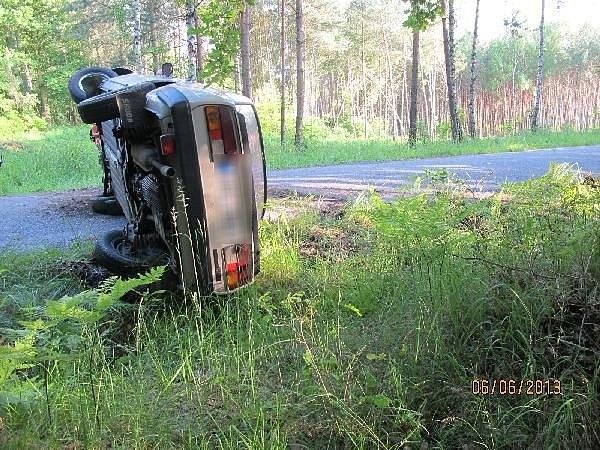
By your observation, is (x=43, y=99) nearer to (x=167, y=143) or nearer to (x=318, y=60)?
(x=318, y=60)

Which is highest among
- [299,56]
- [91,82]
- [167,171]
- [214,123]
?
[299,56]

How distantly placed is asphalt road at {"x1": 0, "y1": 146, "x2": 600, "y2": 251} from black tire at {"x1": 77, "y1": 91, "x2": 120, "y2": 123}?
6.07ft

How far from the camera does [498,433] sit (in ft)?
6.96

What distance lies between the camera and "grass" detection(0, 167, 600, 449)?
7.06 ft

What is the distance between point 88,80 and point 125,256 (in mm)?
2694

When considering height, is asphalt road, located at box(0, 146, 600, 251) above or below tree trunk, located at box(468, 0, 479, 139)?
below

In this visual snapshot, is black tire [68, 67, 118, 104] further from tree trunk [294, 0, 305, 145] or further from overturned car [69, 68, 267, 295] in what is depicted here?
tree trunk [294, 0, 305, 145]

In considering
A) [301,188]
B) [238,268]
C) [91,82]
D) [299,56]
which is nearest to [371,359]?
[238,268]

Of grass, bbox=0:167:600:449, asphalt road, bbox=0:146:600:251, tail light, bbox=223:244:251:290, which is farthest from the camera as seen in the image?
asphalt road, bbox=0:146:600:251

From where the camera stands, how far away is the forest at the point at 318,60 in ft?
58.5
